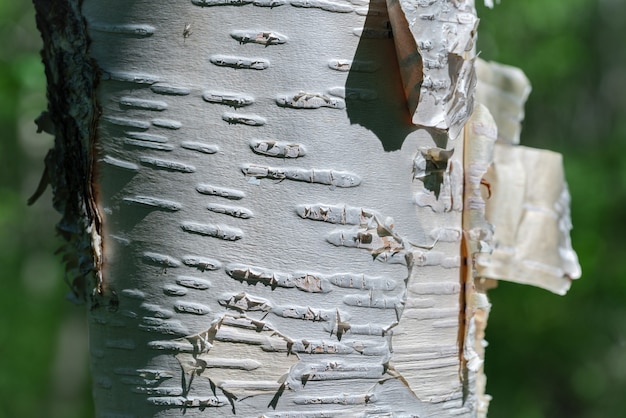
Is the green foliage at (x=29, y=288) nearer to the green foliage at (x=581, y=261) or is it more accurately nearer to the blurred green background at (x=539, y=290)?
the blurred green background at (x=539, y=290)

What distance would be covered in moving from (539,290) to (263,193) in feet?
24.0

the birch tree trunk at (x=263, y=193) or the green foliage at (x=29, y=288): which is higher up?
the birch tree trunk at (x=263, y=193)

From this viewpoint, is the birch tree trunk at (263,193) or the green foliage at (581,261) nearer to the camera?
the birch tree trunk at (263,193)

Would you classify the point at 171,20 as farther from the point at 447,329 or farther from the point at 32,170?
the point at 32,170

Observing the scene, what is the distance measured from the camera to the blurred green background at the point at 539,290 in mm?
7438

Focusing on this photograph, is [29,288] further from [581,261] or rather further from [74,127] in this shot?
[74,127]

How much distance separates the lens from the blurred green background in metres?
7.44

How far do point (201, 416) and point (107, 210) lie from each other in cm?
36

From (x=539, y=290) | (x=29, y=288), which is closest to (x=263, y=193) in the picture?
(x=539, y=290)

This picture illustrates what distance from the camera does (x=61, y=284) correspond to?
1115 centimetres

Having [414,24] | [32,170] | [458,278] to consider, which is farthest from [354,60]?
[32,170]

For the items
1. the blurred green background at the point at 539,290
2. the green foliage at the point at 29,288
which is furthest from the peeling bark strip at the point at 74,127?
the green foliage at the point at 29,288

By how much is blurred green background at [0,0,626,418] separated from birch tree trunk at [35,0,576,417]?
12.1ft

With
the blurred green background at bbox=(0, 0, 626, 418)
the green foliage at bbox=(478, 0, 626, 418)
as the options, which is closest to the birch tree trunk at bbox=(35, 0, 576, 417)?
the blurred green background at bbox=(0, 0, 626, 418)
